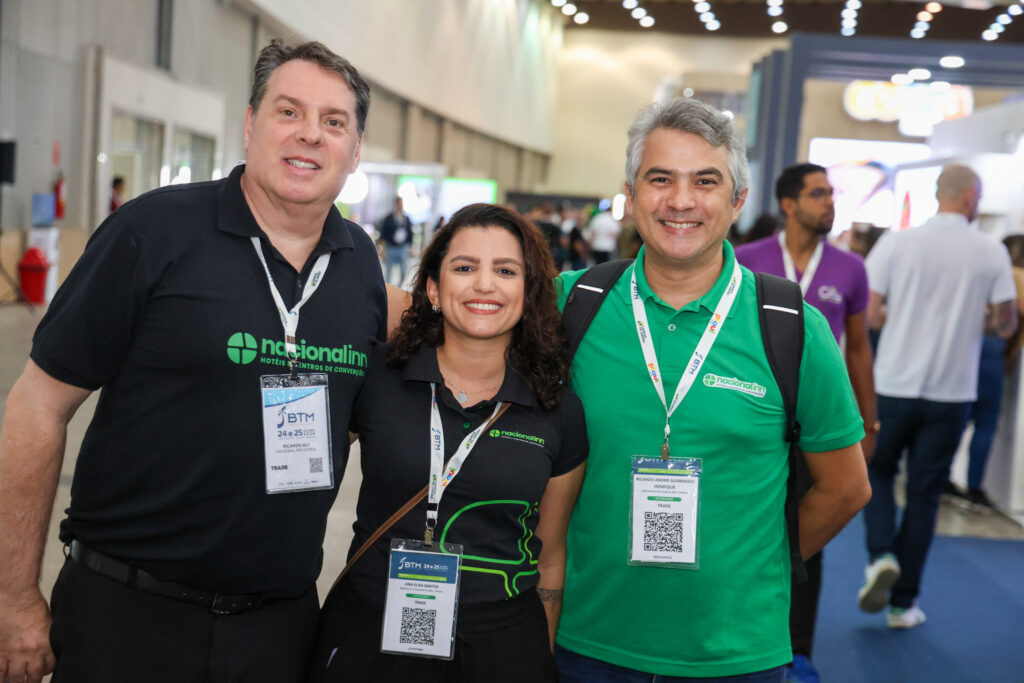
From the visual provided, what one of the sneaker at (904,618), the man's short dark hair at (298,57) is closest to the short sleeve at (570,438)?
the man's short dark hair at (298,57)

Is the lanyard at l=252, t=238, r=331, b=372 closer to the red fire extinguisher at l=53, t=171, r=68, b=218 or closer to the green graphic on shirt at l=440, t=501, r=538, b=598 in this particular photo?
the green graphic on shirt at l=440, t=501, r=538, b=598

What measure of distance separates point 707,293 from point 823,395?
0.31 metres

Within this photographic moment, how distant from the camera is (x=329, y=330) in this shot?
1.98m

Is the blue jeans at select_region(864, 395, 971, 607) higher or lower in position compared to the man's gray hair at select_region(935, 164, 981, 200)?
lower

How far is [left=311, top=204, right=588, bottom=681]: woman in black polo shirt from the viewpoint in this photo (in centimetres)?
193

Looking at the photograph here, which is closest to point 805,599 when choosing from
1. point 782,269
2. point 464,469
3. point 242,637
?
point 782,269

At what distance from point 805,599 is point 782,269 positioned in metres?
1.20

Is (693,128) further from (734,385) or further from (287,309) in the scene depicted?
(287,309)

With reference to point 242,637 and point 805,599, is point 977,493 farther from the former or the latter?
point 242,637

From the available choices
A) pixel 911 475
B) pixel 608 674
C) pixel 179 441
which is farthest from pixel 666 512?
pixel 911 475

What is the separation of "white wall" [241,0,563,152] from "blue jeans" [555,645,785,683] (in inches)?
583

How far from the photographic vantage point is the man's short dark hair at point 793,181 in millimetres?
3907

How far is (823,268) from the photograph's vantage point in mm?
3688

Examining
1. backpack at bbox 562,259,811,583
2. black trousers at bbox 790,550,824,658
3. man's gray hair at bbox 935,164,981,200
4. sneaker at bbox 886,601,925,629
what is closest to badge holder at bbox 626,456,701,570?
backpack at bbox 562,259,811,583
